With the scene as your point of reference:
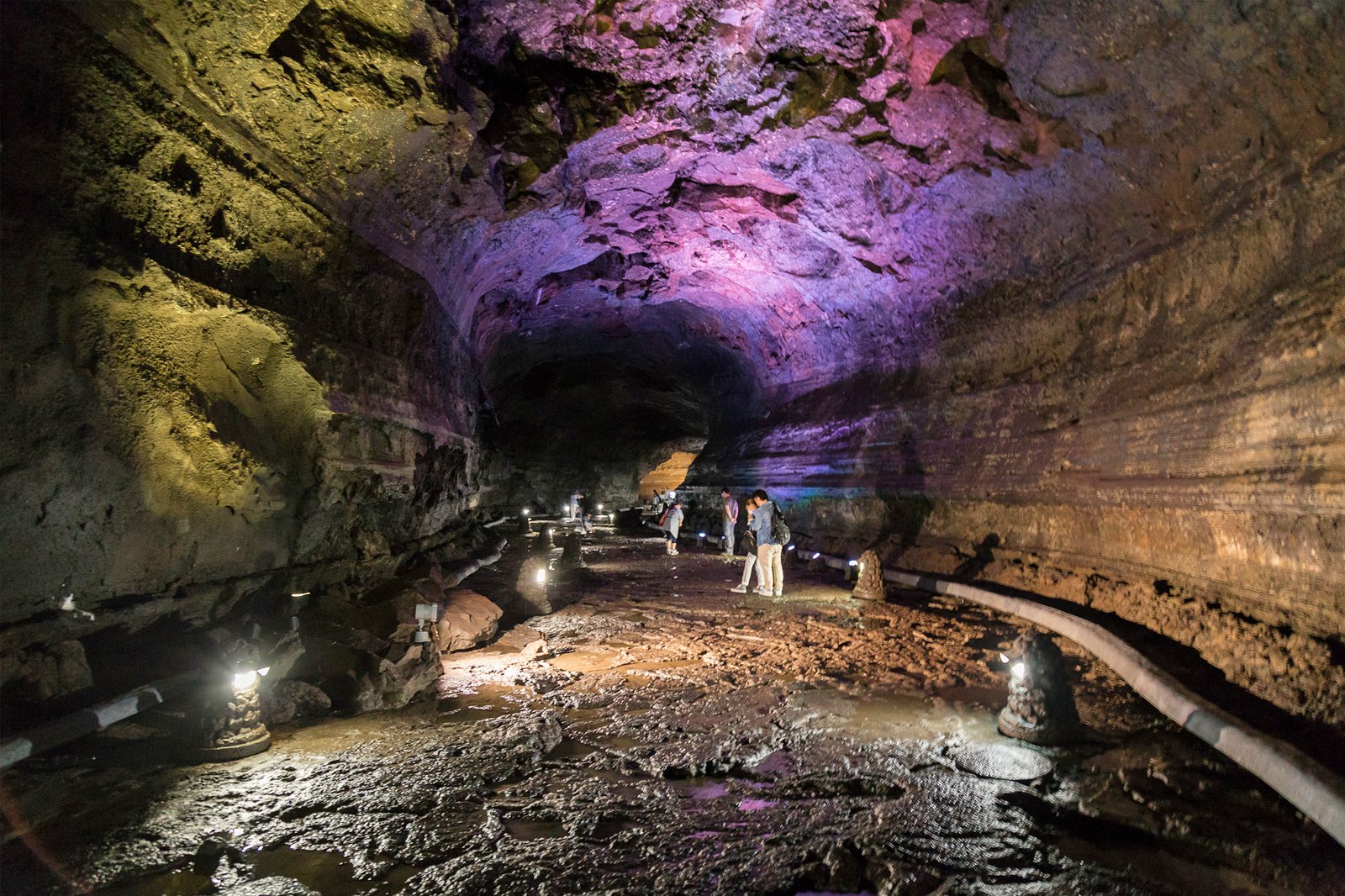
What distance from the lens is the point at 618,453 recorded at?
3634 cm

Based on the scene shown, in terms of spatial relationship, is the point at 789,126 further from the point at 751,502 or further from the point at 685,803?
the point at 685,803

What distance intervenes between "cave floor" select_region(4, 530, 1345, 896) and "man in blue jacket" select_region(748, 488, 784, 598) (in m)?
4.24

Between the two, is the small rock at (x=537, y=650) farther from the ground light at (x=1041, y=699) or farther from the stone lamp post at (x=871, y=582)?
the stone lamp post at (x=871, y=582)

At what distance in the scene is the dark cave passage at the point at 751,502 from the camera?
3299 mm

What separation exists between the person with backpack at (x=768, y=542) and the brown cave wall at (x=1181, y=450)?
2.75 meters

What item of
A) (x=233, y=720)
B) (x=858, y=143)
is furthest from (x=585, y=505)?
(x=233, y=720)

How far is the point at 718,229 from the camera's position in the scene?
1340 cm

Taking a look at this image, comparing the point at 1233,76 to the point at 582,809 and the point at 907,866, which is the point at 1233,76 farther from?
the point at 582,809

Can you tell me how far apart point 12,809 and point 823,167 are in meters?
10.8

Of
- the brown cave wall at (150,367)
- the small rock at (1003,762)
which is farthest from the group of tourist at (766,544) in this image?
the small rock at (1003,762)

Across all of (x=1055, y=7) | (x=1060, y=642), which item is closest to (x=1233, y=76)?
(x=1055, y=7)

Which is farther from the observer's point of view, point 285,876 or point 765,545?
point 765,545

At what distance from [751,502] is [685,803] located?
22.4 feet

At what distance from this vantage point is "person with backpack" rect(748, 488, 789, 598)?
9.88 meters
